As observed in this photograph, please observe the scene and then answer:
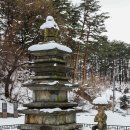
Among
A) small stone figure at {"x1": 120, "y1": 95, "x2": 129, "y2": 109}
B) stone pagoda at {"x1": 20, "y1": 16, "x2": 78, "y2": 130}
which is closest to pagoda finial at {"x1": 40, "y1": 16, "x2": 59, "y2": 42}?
stone pagoda at {"x1": 20, "y1": 16, "x2": 78, "y2": 130}

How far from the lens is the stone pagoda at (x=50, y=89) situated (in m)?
16.0

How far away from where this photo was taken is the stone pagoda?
52.5 feet

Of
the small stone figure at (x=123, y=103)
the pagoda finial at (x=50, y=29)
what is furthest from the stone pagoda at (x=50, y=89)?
the small stone figure at (x=123, y=103)

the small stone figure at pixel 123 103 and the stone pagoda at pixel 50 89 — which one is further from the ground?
the stone pagoda at pixel 50 89

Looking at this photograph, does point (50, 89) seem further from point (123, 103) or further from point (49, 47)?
point (123, 103)

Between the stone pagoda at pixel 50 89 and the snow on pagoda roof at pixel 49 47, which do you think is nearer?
the stone pagoda at pixel 50 89

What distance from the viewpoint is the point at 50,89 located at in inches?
632

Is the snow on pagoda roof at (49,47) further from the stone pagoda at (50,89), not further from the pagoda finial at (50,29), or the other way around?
the pagoda finial at (50,29)

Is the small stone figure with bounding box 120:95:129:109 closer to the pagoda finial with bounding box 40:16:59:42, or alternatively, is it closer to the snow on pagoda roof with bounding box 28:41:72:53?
the pagoda finial with bounding box 40:16:59:42

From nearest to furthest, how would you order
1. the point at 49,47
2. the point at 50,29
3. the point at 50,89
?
1. the point at 50,89
2. the point at 49,47
3. the point at 50,29

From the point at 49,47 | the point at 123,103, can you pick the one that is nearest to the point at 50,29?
the point at 49,47

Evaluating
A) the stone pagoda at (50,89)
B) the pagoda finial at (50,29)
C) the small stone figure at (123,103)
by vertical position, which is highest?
the pagoda finial at (50,29)

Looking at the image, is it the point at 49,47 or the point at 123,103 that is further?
the point at 123,103

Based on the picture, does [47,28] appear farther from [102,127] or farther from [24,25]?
[24,25]
